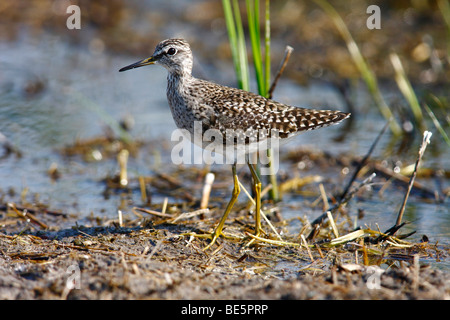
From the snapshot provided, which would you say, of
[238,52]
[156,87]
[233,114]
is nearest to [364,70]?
[238,52]

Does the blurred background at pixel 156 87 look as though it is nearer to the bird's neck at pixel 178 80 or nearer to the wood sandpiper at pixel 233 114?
the wood sandpiper at pixel 233 114

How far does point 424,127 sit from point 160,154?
13.2ft

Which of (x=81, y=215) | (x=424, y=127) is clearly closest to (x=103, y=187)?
(x=81, y=215)

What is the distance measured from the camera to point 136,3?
14.6m

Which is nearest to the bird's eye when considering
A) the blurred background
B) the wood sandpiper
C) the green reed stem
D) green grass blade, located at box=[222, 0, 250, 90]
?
the wood sandpiper

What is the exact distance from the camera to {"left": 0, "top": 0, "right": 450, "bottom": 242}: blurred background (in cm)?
816

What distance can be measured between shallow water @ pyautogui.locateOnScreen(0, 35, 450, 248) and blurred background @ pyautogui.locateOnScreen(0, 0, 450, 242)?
0.03 meters

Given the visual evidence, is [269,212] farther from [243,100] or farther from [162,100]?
[162,100]

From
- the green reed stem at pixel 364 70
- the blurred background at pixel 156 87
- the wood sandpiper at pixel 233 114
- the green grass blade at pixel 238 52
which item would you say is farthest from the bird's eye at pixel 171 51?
the green reed stem at pixel 364 70

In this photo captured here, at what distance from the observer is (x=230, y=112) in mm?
6098

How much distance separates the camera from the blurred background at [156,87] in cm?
816

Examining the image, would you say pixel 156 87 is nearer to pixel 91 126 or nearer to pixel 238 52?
pixel 91 126

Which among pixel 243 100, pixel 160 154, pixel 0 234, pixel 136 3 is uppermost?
pixel 136 3
